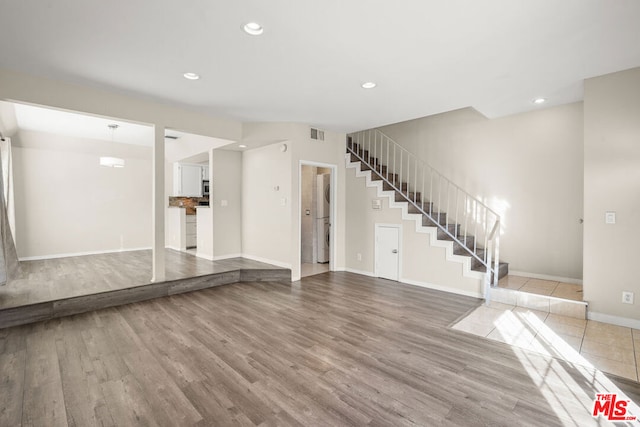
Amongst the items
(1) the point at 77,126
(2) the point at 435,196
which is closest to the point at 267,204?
(2) the point at 435,196

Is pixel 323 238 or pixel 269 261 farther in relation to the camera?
pixel 323 238

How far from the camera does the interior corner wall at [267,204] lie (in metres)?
5.35

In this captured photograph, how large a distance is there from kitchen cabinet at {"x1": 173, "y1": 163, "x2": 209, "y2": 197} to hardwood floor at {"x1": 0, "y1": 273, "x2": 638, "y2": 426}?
15.0ft

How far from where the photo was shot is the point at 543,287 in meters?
4.20

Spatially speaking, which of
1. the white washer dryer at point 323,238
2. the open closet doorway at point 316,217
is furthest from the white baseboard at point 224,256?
the white washer dryer at point 323,238

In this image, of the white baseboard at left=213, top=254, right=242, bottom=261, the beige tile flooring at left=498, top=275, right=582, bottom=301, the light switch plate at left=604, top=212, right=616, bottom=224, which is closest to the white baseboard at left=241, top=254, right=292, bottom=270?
the white baseboard at left=213, top=254, right=242, bottom=261

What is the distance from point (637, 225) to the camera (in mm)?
3154

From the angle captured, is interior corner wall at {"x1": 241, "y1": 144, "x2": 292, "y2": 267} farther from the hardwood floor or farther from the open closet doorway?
the hardwood floor

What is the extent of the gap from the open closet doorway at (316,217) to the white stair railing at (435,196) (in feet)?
3.68

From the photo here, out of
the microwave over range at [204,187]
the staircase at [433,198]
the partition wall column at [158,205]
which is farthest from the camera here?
the microwave over range at [204,187]

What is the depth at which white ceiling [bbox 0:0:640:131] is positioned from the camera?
7.13ft

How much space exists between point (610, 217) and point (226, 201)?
20.1 feet

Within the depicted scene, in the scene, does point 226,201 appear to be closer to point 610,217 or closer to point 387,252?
point 387,252
